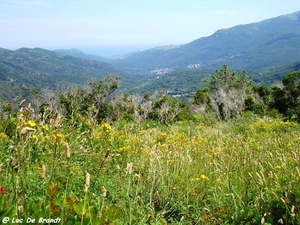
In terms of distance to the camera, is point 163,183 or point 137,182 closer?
point 163,183

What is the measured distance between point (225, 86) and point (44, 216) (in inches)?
1732

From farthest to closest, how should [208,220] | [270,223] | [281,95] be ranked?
[281,95] < [208,220] < [270,223]

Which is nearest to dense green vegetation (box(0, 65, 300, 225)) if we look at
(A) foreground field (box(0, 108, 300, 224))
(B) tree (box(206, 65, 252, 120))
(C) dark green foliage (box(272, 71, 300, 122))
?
(A) foreground field (box(0, 108, 300, 224))

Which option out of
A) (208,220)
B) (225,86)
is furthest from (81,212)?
(225,86)

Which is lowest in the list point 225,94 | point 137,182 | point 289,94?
point 225,94

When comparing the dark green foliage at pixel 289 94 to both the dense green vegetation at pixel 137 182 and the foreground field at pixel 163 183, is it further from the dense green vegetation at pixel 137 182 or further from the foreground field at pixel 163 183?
the foreground field at pixel 163 183

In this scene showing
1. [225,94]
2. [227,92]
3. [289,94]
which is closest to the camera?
[289,94]

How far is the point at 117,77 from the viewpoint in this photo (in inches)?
1377

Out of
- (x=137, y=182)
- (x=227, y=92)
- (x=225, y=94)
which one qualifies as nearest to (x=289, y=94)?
(x=225, y=94)

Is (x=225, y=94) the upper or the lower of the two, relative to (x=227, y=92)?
upper

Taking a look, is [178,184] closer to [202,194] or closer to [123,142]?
[202,194]

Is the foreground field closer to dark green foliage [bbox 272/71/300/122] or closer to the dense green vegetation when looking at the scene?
the dense green vegetation

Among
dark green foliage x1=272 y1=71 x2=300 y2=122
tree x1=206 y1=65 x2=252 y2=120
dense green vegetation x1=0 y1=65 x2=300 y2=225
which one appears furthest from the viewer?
tree x1=206 y1=65 x2=252 y2=120

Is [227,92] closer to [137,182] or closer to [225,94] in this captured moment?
[225,94]
